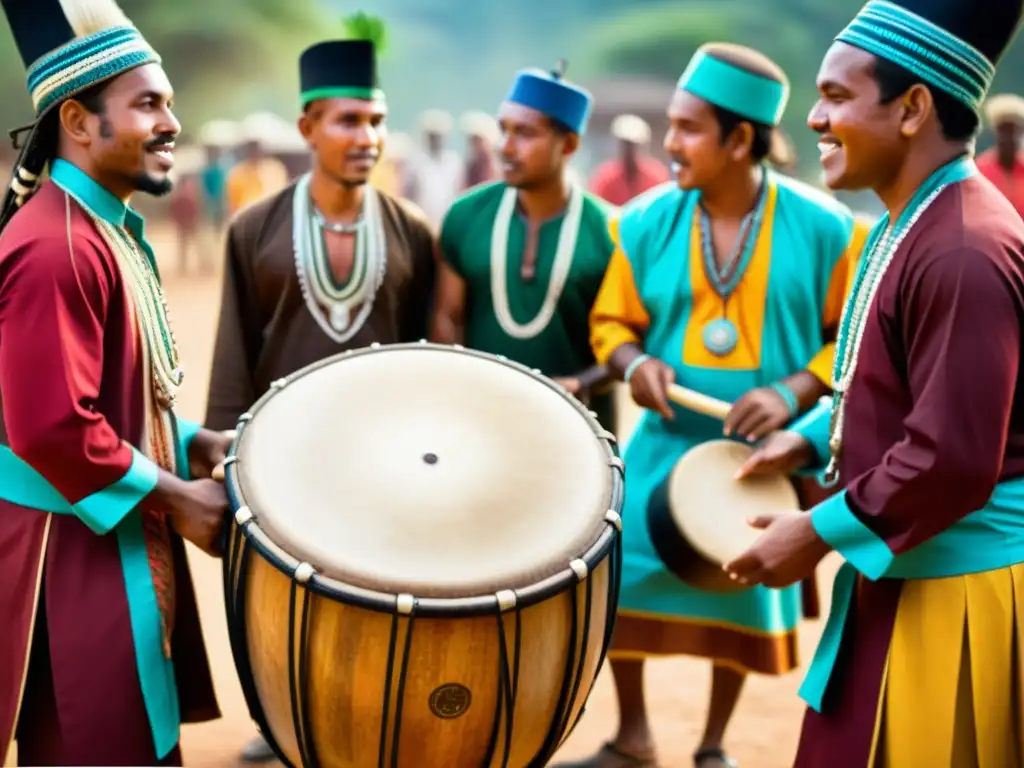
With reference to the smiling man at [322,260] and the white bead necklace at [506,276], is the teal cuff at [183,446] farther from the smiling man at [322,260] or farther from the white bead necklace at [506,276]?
the white bead necklace at [506,276]

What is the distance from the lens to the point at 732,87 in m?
3.23

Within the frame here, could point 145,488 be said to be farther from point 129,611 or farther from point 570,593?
point 570,593

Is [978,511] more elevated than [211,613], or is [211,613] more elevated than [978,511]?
[978,511]

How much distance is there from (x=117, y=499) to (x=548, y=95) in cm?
207

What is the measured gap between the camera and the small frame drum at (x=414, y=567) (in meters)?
2.03

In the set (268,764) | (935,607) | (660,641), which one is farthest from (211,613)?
(935,607)

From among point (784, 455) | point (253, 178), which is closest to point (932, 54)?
point (784, 455)

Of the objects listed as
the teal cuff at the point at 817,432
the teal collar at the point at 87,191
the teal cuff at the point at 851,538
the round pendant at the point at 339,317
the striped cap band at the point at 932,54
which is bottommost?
the round pendant at the point at 339,317

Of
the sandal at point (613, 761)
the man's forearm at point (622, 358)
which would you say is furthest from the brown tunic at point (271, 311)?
the sandal at point (613, 761)

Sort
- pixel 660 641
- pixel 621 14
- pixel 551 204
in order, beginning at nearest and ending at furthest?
pixel 660 641 → pixel 551 204 → pixel 621 14

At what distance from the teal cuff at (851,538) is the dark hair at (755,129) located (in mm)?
1482

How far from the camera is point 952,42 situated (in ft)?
6.82

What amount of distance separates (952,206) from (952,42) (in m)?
0.31

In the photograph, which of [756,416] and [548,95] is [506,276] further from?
[756,416]
